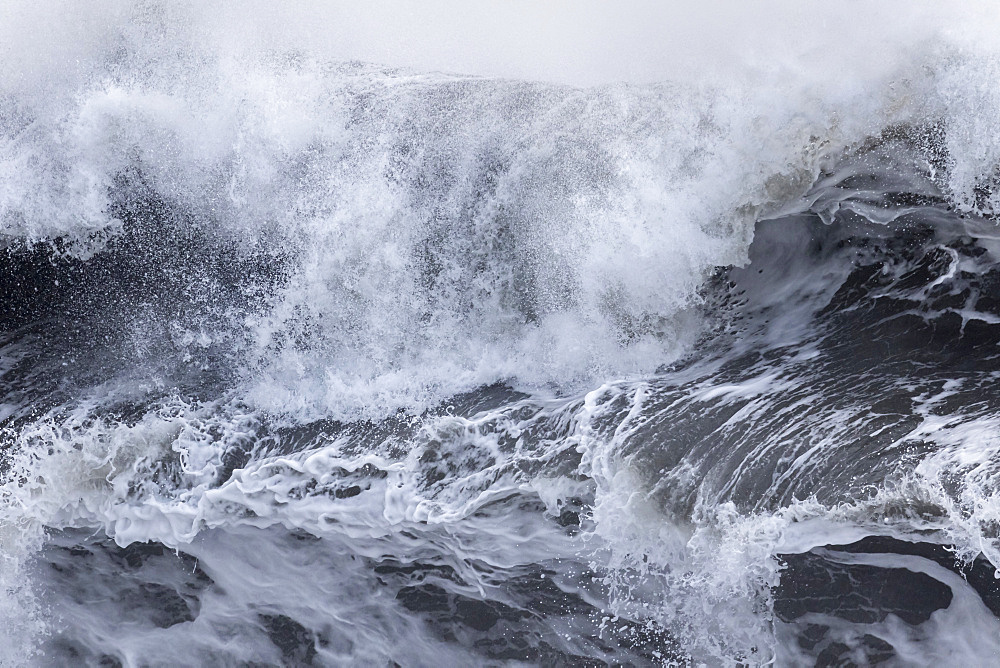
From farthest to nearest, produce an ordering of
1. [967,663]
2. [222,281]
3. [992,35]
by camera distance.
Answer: [222,281]
[992,35]
[967,663]

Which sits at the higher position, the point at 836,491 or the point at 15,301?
the point at 15,301

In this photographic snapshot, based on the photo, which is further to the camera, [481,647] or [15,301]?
[15,301]

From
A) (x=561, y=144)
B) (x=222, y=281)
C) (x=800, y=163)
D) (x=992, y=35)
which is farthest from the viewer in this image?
(x=222, y=281)

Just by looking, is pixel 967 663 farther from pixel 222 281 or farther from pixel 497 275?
pixel 222 281

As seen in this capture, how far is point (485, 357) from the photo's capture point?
15.8 ft

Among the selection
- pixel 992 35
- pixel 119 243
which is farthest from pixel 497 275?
pixel 992 35

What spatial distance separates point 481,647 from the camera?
4.25m

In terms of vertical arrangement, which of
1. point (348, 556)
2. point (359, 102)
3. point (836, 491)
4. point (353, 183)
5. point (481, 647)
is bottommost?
point (481, 647)

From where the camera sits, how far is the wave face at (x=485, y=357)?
3.90 meters

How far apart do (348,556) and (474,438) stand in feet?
3.75

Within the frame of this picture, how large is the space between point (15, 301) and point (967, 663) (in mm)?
6812

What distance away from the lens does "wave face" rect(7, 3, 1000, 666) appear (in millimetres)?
3900

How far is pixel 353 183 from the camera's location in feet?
16.0

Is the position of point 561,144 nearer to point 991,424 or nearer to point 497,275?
point 497,275
